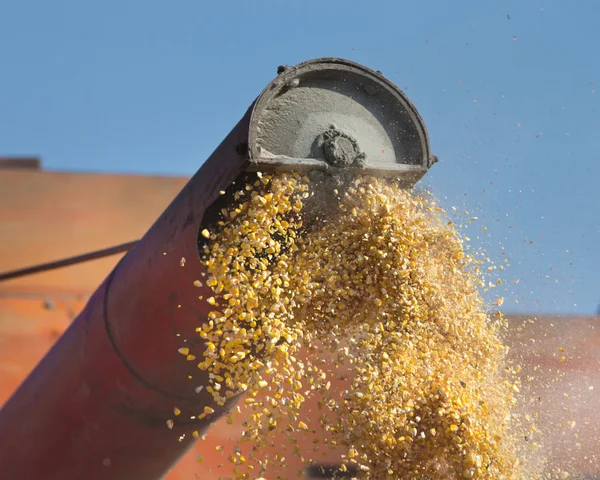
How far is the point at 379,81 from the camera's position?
74.3 inches

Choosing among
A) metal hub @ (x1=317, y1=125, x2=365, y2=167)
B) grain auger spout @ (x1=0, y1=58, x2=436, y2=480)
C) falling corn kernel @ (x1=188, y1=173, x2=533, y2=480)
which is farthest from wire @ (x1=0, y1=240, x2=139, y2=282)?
metal hub @ (x1=317, y1=125, x2=365, y2=167)

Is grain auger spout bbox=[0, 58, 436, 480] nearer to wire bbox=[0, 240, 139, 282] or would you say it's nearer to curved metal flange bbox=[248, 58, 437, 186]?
curved metal flange bbox=[248, 58, 437, 186]

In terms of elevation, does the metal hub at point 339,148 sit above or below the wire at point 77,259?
above

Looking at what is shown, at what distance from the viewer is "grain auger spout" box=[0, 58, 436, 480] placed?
1.72 m

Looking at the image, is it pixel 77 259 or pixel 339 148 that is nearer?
pixel 339 148

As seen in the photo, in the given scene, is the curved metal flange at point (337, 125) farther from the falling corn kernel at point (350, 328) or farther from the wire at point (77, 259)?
the wire at point (77, 259)

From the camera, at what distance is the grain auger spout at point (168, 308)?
1.72 meters

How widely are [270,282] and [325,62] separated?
700mm

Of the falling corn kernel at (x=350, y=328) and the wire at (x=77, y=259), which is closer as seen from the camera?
the falling corn kernel at (x=350, y=328)

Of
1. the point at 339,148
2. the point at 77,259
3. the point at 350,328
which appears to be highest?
the point at 339,148

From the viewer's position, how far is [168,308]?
1.75 meters

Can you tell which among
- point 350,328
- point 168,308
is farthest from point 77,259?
point 350,328

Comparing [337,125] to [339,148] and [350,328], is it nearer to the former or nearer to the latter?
[339,148]

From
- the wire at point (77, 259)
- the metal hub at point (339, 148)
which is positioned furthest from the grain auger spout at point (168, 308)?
the wire at point (77, 259)
